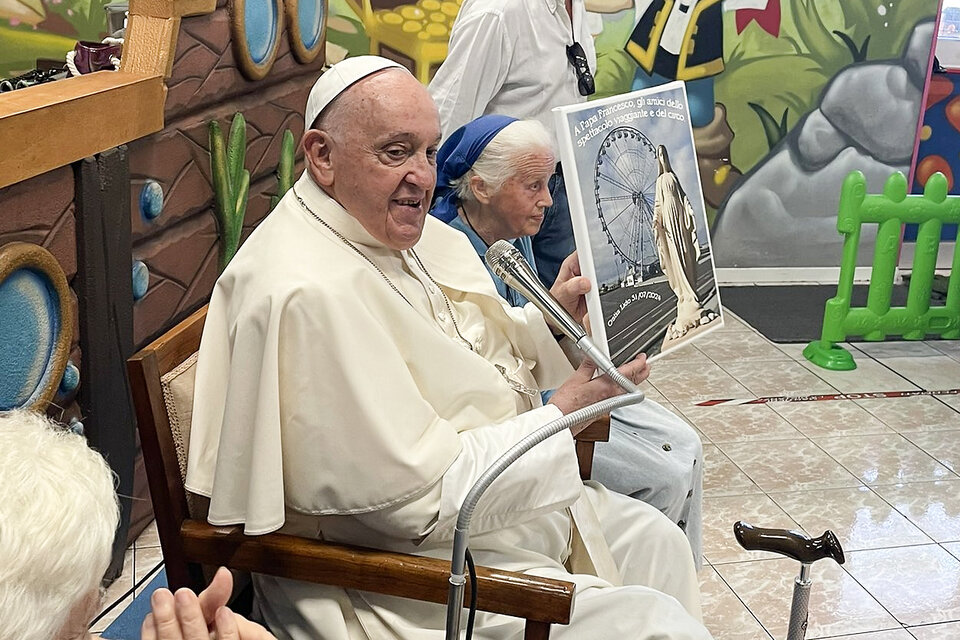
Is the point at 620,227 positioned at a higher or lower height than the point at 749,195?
higher

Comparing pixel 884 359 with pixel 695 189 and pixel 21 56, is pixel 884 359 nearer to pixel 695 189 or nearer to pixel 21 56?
pixel 695 189

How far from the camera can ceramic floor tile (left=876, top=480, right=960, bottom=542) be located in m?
3.73

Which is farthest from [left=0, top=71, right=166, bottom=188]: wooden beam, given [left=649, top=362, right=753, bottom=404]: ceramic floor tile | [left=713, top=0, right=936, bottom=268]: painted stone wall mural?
[left=713, top=0, right=936, bottom=268]: painted stone wall mural

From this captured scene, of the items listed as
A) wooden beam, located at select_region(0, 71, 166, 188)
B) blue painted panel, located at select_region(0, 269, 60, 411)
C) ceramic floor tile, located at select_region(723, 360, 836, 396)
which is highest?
wooden beam, located at select_region(0, 71, 166, 188)

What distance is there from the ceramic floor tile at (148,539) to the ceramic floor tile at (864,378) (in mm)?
3101

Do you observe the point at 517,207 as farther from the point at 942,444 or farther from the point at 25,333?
the point at 942,444

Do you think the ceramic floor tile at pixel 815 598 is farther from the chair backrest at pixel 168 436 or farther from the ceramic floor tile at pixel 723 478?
the chair backrest at pixel 168 436

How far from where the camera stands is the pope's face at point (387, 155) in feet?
6.66

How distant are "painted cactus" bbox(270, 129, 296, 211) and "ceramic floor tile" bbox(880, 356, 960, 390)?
305 centimetres

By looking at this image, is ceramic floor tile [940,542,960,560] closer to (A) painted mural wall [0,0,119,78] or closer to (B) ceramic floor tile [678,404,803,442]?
(B) ceramic floor tile [678,404,803,442]

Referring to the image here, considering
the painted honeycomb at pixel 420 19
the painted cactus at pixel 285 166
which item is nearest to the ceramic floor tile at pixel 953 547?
the painted cactus at pixel 285 166

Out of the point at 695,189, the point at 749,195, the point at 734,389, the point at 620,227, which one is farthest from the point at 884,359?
the point at 620,227

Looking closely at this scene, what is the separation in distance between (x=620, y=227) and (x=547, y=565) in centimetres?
67

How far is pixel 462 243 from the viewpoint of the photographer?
99.9 inches
